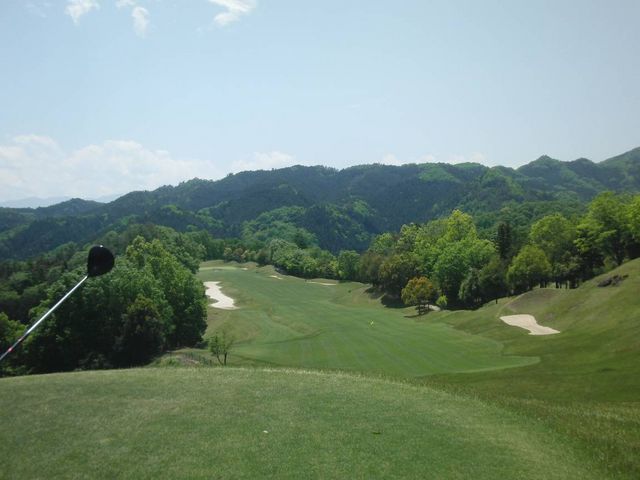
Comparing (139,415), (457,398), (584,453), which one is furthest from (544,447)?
(139,415)

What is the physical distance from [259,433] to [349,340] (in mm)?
46517

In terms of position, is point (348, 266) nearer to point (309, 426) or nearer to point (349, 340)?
point (349, 340)

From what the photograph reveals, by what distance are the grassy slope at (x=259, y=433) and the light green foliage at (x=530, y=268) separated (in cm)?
6500

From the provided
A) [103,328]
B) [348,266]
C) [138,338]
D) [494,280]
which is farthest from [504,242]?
[348,266]

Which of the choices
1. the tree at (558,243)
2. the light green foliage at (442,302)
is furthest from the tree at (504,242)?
the light green foliage at (442,302)

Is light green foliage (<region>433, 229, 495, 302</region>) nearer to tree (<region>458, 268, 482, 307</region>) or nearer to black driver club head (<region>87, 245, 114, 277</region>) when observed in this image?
tree (<region>458, 268, 482, 307</region>)

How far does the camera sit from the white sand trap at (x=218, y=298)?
100537 mm

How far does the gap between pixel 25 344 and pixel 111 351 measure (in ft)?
27.2

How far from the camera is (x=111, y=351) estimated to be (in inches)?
1957

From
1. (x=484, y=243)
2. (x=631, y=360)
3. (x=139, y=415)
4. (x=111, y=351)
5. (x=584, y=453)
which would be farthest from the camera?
(x=484, y=243)

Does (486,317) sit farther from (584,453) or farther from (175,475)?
(175,475)

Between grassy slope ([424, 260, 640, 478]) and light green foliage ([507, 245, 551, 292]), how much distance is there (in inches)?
512

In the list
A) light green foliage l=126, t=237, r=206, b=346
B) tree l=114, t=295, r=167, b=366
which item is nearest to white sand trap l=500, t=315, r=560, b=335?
tree l=114, t=295, r=167, b=366

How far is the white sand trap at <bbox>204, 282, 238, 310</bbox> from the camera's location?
100537mm
